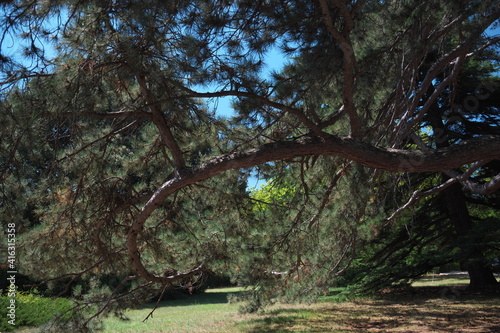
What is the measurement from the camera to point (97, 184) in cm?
508

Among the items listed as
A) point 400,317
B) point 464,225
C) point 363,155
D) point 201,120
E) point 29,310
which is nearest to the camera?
point 363,155

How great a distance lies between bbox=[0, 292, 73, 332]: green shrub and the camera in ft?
26.9

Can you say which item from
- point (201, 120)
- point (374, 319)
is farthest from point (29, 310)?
point (374, 319)

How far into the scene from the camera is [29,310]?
902 centimetres

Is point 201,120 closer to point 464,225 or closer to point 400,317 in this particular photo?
point 400,317

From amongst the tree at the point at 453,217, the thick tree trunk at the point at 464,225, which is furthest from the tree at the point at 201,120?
the thick tree trunk at the point at 464,225

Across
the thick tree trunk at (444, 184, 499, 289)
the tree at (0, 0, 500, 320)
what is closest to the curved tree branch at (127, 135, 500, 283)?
the tree at (0, 0, 500, 320)

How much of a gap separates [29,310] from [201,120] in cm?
700

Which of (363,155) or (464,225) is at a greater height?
(363,155)

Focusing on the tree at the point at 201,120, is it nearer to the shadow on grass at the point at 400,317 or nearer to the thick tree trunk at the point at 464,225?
the shadow on grass at the point at 400,317

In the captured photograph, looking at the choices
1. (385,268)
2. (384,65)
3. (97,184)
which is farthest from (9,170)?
(385,268)

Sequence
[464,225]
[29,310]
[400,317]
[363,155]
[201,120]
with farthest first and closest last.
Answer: [464,225] → [29,310] → [400,317] → [201,120] → [363,155]

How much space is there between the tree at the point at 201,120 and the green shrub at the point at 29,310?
3.59 m

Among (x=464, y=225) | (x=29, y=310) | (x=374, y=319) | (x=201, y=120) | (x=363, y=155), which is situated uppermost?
(x=201, y=120)
